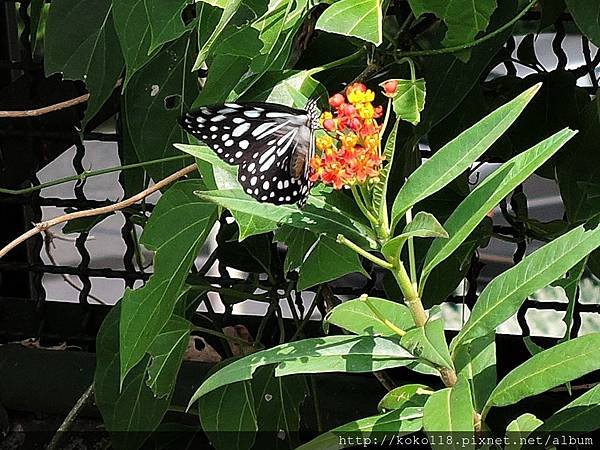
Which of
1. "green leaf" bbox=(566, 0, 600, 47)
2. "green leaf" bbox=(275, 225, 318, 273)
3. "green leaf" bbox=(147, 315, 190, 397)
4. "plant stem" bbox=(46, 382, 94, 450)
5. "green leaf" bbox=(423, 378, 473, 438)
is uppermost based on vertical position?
"green leaf" bbox=(566, 0, 600, 47)

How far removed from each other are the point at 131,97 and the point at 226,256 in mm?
376

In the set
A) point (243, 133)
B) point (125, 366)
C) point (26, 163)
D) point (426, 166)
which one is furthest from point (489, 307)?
point (26, 163)

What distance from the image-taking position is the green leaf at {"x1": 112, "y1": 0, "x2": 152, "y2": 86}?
0.83m

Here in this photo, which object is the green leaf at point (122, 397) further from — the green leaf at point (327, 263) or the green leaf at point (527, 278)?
the green leaf at point (527, 278)

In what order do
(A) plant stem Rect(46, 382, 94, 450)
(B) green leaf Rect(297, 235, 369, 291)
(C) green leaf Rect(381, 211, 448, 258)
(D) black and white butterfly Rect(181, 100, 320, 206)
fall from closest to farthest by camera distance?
(C) green leaf Rect(381, 211, 448, 258), (D) black and white butterfly Rect(181, 100, 320, 206), (B) green leaf Rect(297, 235, 369, 291), (A) plant stem Rect(46, 382, 94, 450)

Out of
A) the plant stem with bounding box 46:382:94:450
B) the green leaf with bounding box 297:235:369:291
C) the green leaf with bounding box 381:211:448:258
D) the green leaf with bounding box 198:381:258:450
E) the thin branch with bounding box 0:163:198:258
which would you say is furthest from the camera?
the plant stem with bounding box 46:382:94:450

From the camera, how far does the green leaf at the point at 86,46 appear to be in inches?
39.0

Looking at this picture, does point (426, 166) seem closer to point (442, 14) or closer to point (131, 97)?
point (442, 14)

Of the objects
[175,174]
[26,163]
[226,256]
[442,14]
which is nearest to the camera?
[442,14]

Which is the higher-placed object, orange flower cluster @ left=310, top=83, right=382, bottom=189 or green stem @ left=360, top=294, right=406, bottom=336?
orange flower cluster @ left=310, top=83, right=382, bottom=189

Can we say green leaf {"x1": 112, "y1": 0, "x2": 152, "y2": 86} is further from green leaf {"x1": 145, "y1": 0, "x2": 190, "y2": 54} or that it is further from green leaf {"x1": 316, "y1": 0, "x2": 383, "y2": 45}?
green leaf {"x1": 316, "y1": 0, "x2": 383, "y2": 45}

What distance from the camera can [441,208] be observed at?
1.04 meters

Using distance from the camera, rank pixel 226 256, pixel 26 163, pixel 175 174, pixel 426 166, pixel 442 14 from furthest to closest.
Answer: pixel 26 163 < pixel 226 256 < pixel 175 174 < pixel 442 14 < pixel 426 166

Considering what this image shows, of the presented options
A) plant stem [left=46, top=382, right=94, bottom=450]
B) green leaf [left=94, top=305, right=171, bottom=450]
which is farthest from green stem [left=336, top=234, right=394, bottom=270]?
plant stem [left=46, top=382, right=94, bottom=450]
